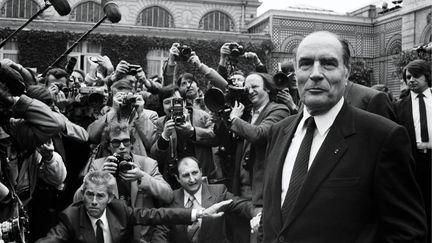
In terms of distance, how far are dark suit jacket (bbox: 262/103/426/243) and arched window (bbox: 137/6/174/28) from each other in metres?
32.4

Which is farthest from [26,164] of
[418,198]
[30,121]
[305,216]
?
[418,198]

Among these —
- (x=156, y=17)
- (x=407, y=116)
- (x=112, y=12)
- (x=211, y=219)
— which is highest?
(x=156, y=17)

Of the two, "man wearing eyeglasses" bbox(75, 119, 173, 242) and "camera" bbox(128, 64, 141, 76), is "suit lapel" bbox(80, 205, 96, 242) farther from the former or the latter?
"camera" bbox(128, 64, 141, 76)

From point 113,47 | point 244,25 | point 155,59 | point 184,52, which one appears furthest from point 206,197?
point 244,25

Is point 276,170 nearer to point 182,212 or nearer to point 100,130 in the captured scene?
point 182,212

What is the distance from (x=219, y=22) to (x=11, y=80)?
1290 inches

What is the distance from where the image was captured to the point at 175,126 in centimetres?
441

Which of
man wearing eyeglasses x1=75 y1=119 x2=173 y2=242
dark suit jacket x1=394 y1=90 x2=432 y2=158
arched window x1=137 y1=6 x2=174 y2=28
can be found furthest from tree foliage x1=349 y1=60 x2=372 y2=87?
man wearing eyeglasses x1=75 y1=119 x2=173 y2=242

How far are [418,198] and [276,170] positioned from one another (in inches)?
22.1

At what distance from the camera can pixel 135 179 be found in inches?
162

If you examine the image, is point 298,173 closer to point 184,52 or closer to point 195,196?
point 195,196

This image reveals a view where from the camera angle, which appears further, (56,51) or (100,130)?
(56,51)

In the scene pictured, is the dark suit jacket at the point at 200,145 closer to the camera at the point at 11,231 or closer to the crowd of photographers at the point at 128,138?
the crowd of photographers at the point at 128,138

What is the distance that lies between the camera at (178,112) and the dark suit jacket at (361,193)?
2488 millimetres
